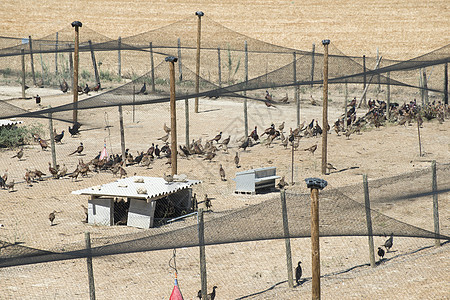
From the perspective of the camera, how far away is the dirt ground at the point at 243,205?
10742mm

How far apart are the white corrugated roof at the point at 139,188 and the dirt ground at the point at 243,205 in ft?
2.15

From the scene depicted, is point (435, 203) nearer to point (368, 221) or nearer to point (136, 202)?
point (368, 221)

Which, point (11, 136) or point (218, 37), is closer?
point (11, 136)

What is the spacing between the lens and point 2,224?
13414 millimetres

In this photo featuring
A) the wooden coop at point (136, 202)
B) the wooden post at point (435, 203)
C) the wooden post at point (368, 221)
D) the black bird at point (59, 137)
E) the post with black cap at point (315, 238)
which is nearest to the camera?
the post with black cap at point (315, 238)

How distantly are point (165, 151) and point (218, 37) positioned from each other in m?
19.1

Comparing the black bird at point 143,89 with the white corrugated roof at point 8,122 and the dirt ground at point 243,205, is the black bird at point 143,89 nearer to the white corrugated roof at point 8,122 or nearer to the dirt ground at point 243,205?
the dirt ground at point 243,205

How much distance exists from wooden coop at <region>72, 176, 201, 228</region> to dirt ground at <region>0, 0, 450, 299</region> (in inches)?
11.1

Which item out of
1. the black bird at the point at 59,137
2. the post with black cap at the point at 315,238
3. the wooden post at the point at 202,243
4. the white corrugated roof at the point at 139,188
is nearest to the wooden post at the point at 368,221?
the post with black cap at the point at 315,238

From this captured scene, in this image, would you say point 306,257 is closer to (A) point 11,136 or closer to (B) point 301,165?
(B) point 301,165

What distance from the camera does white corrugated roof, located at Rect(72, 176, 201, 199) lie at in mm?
13211

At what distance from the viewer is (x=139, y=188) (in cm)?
1327

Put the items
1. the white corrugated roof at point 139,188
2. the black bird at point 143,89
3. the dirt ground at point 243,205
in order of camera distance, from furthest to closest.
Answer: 1. the black bird at point 143,89
2. the white corrugated roof at point 139,188
3. the dirt ground at point 243,205

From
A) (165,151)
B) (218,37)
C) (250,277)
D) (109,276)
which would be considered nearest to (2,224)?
(109,276)
